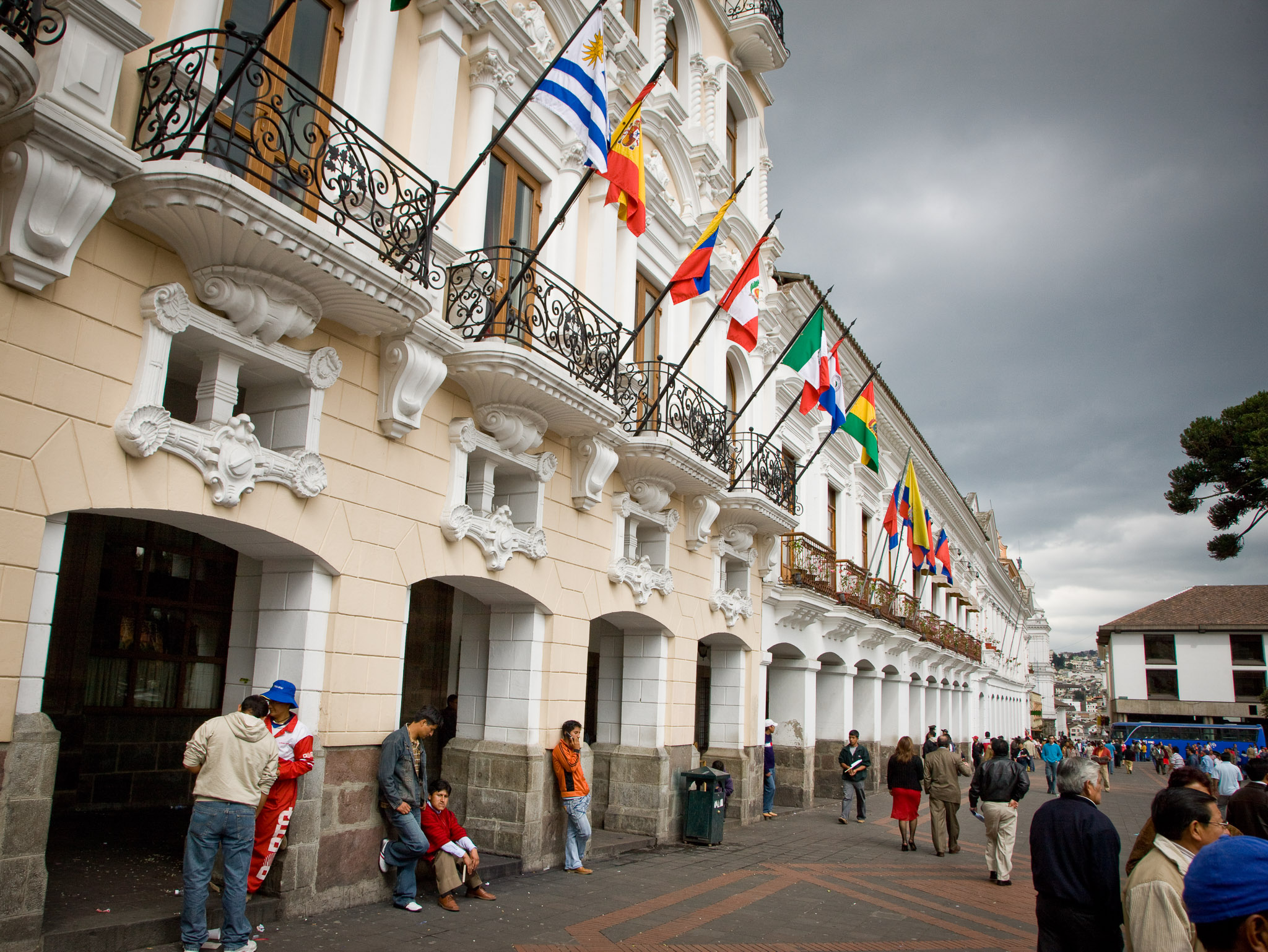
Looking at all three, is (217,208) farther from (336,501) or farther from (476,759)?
(476,759)

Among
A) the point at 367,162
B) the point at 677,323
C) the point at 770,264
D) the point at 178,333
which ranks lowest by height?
the point at 178,333

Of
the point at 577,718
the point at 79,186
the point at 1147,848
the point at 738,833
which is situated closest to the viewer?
the point at 1147,848

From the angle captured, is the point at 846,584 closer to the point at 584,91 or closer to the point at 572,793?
the point at 572,793

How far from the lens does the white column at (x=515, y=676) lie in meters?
10.2

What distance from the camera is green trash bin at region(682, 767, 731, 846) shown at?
12.7 meters

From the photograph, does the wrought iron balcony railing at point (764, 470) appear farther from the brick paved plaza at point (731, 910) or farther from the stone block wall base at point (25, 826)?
the stone block wall base at point (25, 826)

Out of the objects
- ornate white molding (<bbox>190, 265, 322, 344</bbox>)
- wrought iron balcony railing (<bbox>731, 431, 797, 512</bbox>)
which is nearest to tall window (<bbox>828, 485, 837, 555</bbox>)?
wrought iron balcony railing (<bbox>731, 431, 797, 512</bbox>)

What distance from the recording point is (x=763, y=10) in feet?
58.2

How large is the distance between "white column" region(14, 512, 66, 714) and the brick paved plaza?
8.20 ft

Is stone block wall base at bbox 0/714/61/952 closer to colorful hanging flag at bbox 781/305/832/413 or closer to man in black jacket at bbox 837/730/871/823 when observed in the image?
colorful hanging flag at bbox 781/305/832/413

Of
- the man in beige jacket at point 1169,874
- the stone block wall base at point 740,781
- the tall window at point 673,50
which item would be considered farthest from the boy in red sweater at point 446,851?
the tall window at point 673,50

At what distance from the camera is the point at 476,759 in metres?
10.2

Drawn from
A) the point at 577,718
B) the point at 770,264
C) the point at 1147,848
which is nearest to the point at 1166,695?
the point at 770,264

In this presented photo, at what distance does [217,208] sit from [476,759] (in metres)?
6.60
